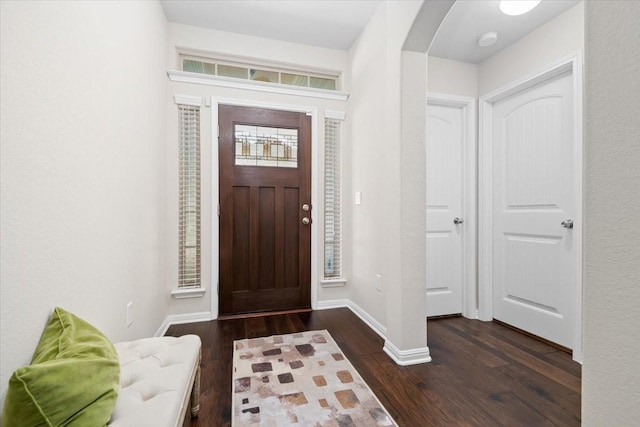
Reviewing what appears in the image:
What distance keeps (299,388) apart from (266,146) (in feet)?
6.61

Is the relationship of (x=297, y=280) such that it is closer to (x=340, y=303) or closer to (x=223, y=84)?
(x=340, y=303)

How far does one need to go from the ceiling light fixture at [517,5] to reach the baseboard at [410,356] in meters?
2.25

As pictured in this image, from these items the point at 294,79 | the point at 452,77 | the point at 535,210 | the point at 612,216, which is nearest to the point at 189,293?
the point at 294,79

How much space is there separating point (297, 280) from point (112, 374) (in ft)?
6.70

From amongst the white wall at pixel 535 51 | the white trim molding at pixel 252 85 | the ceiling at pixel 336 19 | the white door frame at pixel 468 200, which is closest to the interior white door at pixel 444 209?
the white door frame at pixel 468 200

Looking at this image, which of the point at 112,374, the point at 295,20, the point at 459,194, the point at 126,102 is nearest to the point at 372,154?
the point at 459,194

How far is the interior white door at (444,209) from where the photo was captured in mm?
2631

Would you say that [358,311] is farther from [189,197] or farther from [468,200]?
[189,197]

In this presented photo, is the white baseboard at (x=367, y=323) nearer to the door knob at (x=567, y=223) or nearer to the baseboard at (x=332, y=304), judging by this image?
the baseboard at (x=332, y=304)

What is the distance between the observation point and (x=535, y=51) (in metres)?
2.20

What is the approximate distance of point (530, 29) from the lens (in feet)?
7.18

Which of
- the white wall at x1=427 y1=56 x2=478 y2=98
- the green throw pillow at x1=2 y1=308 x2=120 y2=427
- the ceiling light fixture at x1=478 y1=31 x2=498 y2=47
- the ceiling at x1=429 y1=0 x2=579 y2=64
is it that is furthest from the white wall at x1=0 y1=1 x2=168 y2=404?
the ceiling light fixture at x1=478 y1=31 x2=498 y2=47

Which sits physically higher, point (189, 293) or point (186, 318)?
point (189, 293)

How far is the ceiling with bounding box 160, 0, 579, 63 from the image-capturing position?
2041 millimetres
